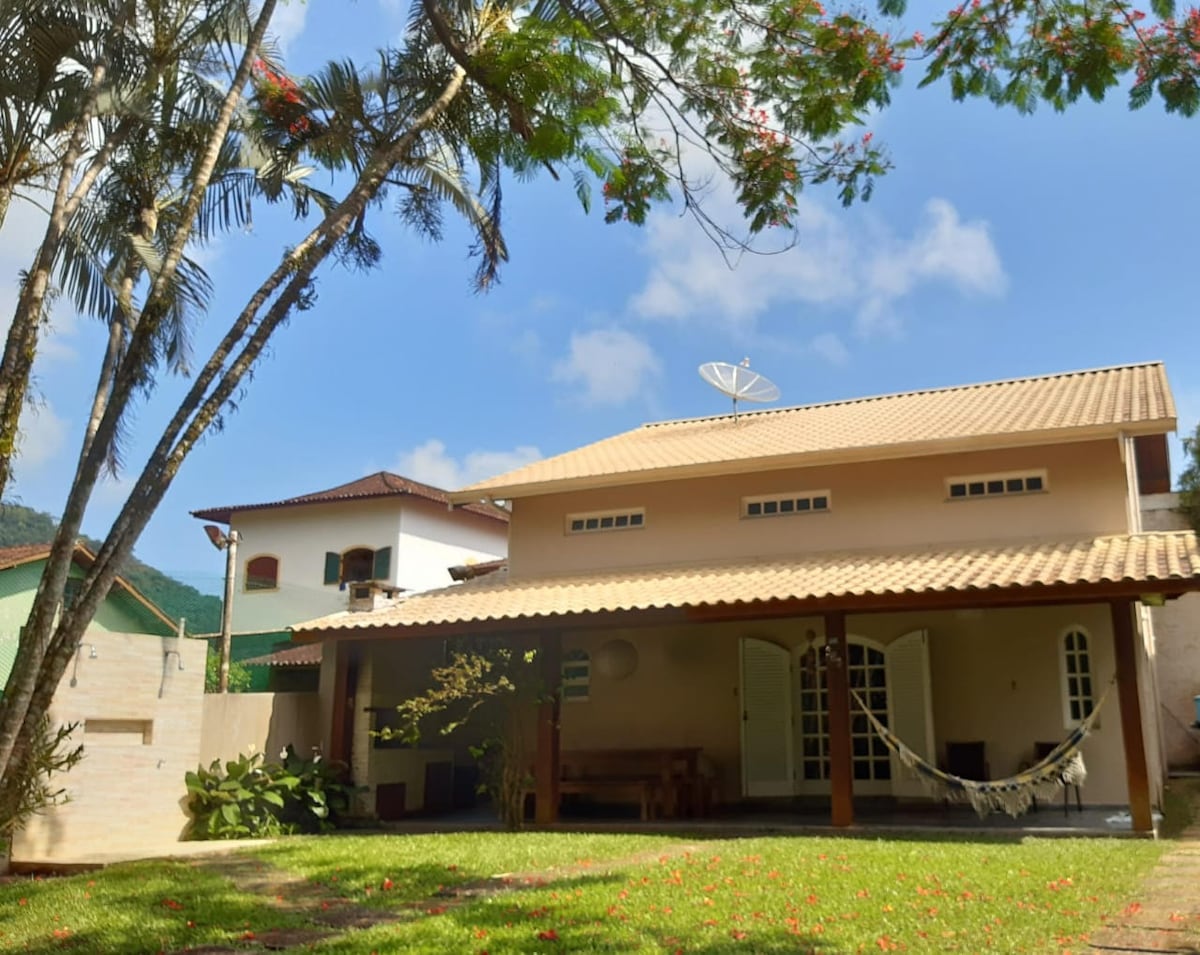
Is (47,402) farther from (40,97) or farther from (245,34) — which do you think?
(245,34)

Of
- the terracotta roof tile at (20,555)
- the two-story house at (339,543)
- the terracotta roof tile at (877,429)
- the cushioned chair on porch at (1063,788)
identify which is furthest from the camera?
the two-story house at (339,543)

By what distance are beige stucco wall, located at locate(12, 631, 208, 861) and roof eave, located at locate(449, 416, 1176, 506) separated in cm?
518

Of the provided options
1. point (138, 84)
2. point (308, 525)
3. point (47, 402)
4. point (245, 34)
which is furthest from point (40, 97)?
point (308, 525)

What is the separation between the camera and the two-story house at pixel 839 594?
12.1 m

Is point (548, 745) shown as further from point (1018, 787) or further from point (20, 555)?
point (20, 555)

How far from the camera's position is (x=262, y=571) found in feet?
93.4

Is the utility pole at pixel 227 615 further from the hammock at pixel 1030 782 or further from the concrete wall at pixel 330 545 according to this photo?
the hammock at pixel 1030 782

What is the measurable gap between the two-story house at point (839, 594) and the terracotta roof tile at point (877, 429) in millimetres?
55

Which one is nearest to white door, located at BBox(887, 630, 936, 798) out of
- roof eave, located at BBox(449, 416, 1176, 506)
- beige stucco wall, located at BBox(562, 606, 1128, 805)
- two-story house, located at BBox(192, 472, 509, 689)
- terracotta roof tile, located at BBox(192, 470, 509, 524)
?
beige stucco wall, located at BBox(562, 606, 1128, 805)

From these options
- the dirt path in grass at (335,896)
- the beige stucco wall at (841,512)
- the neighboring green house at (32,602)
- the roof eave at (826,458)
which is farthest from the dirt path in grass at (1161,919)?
the neighboring green house at (32,602)

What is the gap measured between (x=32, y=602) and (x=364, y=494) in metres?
9.43

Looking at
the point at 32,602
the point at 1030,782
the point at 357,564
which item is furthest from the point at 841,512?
the point at 357,564

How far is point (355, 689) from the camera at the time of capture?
47.1 feet

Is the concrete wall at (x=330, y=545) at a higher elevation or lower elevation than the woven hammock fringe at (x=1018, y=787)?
higher
